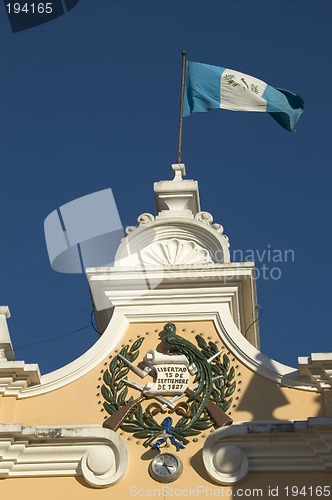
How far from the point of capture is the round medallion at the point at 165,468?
14.1 meters

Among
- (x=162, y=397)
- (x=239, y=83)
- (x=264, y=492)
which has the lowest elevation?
(x=264, y=492)

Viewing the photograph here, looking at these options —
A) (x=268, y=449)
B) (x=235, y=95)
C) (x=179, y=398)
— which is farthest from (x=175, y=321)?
(x=235, y=95)

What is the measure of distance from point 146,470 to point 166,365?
1.38 m

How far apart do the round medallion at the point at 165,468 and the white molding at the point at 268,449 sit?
31 cm

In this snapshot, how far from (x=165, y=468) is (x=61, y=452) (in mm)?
1165

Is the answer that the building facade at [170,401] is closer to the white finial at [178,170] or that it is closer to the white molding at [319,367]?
the white molding at [319,367]

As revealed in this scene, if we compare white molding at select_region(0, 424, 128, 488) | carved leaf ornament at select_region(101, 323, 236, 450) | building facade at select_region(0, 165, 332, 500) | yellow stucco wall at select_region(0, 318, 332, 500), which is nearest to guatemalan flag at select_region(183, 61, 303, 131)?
building facade at select_region(0, 165, 332, 500)

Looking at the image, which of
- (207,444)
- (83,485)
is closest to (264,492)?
(207,444)

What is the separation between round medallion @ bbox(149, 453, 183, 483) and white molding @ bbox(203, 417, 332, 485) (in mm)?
313

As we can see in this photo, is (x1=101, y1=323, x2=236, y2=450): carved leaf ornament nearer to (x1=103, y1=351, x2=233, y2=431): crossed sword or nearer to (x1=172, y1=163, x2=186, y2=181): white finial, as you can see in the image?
(x1=103, y1=351, x2=233, y2=431): crossed sword

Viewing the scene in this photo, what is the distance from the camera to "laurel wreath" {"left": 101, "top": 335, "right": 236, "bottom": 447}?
1454 centimetres

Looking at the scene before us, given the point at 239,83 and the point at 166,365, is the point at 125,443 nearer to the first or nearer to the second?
the point at 166,365

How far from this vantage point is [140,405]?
14.8 m

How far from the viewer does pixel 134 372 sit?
15172 millimetres
